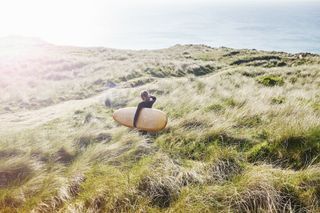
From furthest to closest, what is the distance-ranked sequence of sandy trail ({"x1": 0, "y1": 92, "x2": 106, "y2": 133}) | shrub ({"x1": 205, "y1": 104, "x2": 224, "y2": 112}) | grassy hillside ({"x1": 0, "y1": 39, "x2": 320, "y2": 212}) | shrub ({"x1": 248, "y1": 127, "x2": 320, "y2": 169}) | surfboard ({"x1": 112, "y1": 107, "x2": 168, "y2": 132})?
1. sandy trail ({"x1": 0, "y1": 92, "x2": 106, "y2": 133})
2. shrub ({"x1": 205, "y1": 104, "x2": 224, "y2": 112})
3. surfboard ({"x1": 112, "y1": 107, "x2": 168, "y2": 132})
4. shrub ({"x1": 248, "y1": 127, "x2": 320, "y2": 169})
5. grassy hillside ({"x1": 0, "y1": 39, "x2": 320, "y2": 212})

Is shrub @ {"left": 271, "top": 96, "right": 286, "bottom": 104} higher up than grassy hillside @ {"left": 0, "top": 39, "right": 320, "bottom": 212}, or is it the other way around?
shrub @ {"left": 271, "top": 96, "right": 286, "bottom": 104}

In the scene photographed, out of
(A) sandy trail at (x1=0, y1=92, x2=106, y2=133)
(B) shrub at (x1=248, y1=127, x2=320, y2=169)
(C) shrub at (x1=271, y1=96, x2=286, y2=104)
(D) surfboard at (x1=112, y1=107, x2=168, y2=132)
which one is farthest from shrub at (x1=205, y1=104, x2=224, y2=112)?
(A) sandy trail at (x1=0, y1=92, x2=106, y2=133)

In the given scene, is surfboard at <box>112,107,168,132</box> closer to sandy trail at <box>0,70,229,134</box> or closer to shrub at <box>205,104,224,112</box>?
shrub at <box>205,104,224,112</box>

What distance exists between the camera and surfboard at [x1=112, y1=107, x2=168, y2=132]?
337 inches

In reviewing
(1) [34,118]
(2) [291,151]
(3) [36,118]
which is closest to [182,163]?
(2) [291,151]

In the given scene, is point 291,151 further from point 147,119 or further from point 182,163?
point 147,119

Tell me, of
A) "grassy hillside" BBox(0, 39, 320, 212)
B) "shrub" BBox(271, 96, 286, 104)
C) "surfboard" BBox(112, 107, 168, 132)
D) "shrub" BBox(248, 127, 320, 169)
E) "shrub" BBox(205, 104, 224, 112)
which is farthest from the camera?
"shrub" BBox(271, 96, 286, 104)

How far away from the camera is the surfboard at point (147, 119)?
337 inches

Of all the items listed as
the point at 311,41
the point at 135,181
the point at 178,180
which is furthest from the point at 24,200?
the point at 311,41

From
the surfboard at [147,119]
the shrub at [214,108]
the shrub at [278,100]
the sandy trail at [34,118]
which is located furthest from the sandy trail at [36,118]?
the shrub at [278,100]

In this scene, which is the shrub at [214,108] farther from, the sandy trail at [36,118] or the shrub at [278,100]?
the sandy trail at [36,118]

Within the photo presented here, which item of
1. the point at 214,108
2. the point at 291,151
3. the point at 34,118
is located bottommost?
the point at 34,118

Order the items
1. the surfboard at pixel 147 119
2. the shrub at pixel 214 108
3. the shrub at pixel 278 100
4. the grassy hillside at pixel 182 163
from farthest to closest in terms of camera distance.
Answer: the shrub at pixel 278 100, the shrub at pixel 214 108, the surfboard at pixel 147 119, the grassy hillside at pixel 182 163

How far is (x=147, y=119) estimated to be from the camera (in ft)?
28.8
